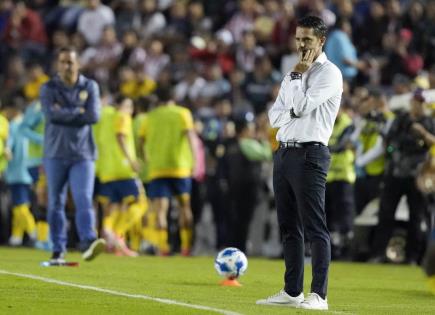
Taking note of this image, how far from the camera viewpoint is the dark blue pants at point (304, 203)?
35.0 feet

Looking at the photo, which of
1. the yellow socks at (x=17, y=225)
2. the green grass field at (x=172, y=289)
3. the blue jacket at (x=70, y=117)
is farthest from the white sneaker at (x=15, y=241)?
the blue jacket at (x=70, y=117)

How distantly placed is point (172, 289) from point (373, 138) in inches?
316

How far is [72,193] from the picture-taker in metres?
15.7

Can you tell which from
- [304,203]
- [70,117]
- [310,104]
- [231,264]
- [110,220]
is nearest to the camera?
[310,104]

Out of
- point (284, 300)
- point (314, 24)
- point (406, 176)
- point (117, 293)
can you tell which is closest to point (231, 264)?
point (117, 293)

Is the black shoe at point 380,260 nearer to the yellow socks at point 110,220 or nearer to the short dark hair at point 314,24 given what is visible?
the yellow socks at point 110,220

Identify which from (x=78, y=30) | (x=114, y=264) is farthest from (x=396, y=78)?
(x=78, y=30)

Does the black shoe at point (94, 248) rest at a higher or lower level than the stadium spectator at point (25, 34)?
lower

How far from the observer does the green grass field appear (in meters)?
10.4

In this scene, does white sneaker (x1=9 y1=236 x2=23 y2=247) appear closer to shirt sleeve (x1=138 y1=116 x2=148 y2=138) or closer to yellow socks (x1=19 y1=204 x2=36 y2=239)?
yellow socks (x1=19 y1=204 x2=36 y2=239)

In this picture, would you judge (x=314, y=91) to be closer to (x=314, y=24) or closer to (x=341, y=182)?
(x=314, y=24)

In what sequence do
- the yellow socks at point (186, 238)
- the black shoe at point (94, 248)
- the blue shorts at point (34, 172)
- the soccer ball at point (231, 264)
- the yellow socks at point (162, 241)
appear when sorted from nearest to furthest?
1. the soccer ball at point (231, 264)
2. the black shoe at point (94, 248)
3. the yellow socks at point (162, 241)
4. the yellow socks at point (186, 238)
5. the blue shorts at point (34, 172)

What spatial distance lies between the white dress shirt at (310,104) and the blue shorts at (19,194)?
12.9 meters

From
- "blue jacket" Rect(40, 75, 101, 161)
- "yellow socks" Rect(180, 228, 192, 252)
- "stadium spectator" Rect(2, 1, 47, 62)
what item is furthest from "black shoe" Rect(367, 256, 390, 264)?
"stadium spectator" Rect(2, 1, 47, 62)
